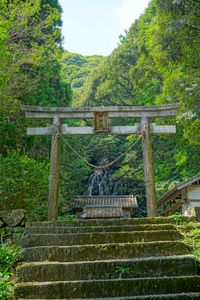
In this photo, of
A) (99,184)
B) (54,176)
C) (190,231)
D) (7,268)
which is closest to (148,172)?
(54,176)

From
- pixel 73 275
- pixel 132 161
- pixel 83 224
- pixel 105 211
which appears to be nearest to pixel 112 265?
pixel 73 275

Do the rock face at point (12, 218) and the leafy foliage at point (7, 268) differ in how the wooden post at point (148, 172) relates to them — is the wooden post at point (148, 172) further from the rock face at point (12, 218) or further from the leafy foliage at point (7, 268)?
the leafy foliage at point (7, 268)

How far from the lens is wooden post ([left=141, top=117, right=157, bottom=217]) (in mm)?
9812

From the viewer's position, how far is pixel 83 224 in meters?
7.39

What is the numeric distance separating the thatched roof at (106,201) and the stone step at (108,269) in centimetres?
1622

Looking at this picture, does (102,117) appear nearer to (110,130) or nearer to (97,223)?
(110,130)

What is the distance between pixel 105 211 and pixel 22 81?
9.91 metres

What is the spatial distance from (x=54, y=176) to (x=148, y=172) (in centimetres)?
259

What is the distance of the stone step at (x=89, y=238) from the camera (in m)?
6.43

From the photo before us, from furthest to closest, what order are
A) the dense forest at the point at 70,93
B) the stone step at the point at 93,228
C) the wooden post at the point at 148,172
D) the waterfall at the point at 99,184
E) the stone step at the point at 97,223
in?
1. the waterfall at the point at 99,184
2. the dense forest at the point at 70,93
3. the wooden post at the point at 148,172
4. the stone step at the point at 97,223
5. the stone step at the point at 93,228

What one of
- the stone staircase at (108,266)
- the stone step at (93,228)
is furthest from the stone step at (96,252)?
the stone step at (93,228)

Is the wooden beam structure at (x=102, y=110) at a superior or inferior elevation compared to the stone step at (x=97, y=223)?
superior

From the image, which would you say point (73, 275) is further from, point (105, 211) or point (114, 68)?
point (114, 68)

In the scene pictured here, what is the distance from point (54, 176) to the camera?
10.1 m
